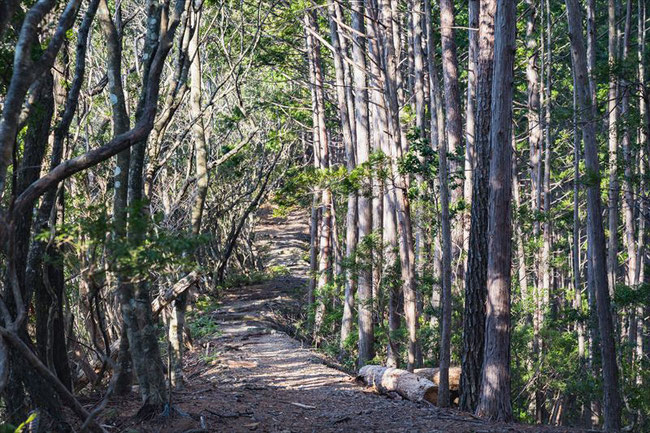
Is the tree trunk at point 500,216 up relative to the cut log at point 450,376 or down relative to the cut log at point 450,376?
up

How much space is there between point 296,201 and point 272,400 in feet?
23.6

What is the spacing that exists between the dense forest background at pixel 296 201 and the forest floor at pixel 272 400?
1.71 feet

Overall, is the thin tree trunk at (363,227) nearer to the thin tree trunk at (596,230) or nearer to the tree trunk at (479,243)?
the thin tree trunk at (596,230)

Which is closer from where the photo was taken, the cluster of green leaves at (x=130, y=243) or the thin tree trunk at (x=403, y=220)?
the cluster of green leaves at (x=130, y=243)

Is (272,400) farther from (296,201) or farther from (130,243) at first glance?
(296,201)

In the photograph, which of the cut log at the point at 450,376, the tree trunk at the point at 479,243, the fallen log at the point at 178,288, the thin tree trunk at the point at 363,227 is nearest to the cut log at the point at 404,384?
the cut log at the point at 450,376

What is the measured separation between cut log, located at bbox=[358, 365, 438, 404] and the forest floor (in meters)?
0.22

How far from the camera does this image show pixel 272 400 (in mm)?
10898

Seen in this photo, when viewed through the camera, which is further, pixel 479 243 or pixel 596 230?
pixel 596 230

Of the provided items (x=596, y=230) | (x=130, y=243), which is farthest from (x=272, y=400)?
(x=596, y=230)

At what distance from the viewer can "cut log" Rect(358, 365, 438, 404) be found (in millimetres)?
11492

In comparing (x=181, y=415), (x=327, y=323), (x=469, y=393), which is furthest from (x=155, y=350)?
(x=327, y=323)

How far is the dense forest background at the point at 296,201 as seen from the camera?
20.4 feet

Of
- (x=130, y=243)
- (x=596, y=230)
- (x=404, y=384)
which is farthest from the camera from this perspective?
(x=596, y=230)
